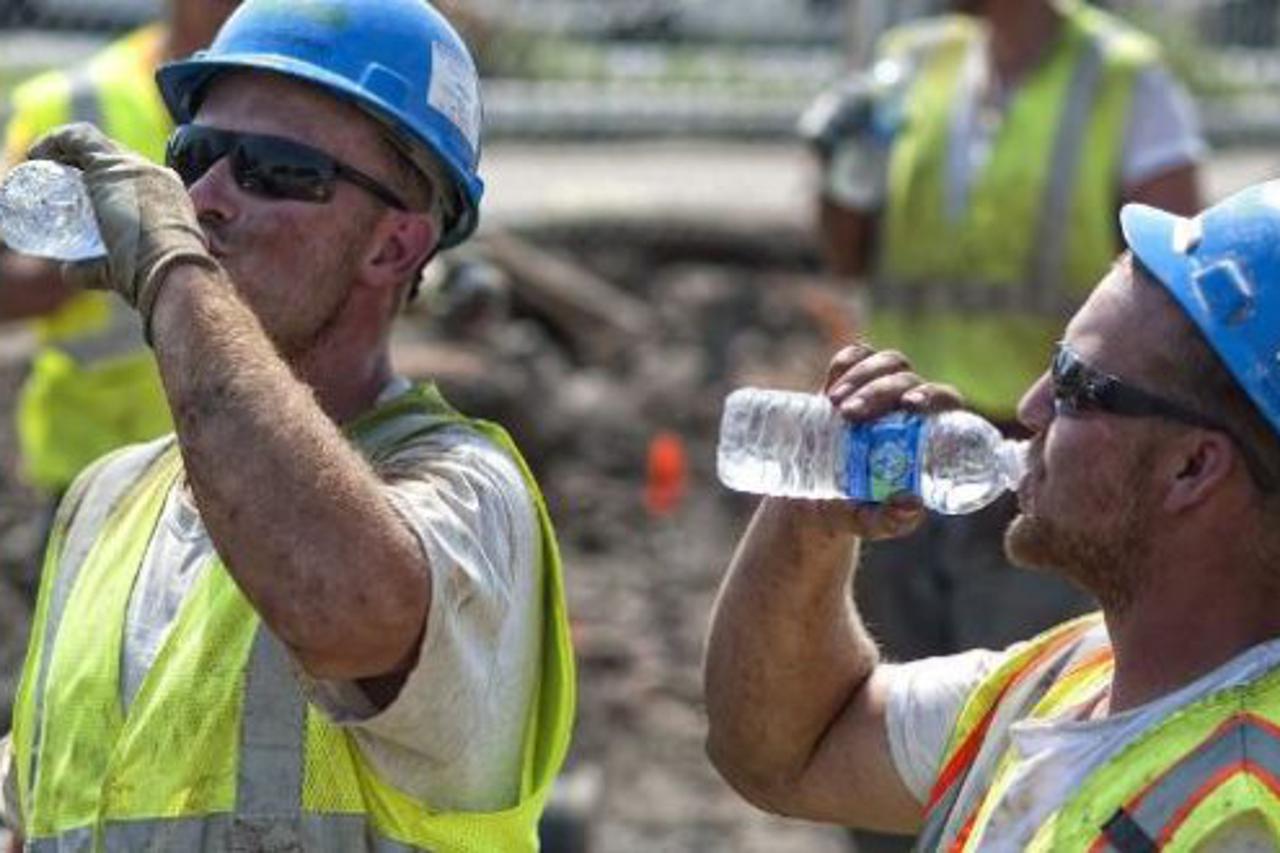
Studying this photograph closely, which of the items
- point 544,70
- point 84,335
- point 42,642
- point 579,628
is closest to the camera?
point 42,642

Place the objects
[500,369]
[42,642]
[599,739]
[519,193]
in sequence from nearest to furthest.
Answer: [42,642] < [599,739] < [500,369] < [519,193]

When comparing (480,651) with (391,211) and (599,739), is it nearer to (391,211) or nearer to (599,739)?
(391,211)

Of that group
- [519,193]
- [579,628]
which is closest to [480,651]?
[579,628]

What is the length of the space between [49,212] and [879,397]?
104 cm

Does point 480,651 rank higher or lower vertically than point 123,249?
lower

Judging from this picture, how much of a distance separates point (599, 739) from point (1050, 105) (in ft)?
7.37

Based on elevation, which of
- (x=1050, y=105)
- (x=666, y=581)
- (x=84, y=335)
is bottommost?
(x=666, y=581)

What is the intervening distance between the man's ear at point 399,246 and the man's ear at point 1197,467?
1.05m

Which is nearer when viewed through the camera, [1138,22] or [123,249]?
[123,249]

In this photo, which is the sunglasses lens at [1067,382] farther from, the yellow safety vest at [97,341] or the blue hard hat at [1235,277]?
the yellow safety vest at [97,341]

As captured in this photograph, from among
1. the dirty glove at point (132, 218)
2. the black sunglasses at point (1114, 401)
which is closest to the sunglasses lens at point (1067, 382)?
the black sunglasses at point (1114, 401)

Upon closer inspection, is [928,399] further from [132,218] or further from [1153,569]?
[132,218]

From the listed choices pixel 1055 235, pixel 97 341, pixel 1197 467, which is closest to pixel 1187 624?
pixel 1197 467

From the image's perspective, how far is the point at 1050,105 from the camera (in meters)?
7.19
